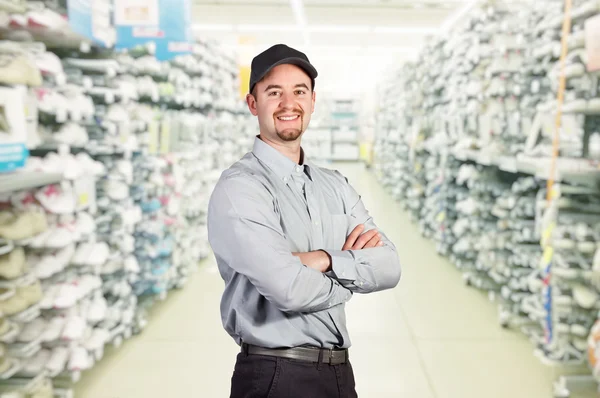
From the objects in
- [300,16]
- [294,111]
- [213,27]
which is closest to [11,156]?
[294,111]

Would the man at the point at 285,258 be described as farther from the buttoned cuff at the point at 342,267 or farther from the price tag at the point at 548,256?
the price tag at the point at 548,256

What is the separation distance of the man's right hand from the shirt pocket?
0.03 metres

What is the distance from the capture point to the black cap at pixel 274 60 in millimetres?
1708

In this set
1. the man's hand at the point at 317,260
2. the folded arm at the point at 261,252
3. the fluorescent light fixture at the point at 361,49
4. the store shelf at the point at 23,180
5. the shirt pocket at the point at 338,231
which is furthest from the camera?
the fluorescent light fixture at the point at 361,49

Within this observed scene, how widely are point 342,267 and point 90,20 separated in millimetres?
2457

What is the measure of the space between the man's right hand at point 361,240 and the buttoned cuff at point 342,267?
0.17 m

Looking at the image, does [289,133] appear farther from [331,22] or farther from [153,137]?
[331,22]

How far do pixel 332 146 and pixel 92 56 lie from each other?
53.5 feet

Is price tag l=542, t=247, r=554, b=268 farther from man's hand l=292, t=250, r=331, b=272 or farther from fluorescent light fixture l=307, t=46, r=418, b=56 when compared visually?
fluorescent light fixture l=307, t=46, r=418, b=56

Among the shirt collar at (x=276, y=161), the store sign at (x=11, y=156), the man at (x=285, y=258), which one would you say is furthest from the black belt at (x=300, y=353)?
the store sign at (x=11, y=156)

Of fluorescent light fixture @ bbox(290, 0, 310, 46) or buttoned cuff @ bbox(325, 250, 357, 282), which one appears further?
fluorescent light fixture @ bbox(290, 0, 310, 46)

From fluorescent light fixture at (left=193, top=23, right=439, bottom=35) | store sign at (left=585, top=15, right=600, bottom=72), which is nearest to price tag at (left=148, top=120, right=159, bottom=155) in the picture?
store sign at (left=585, top=15, right=600, bottom=72)

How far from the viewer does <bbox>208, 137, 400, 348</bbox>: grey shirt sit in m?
1.54

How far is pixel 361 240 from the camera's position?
1.84 meters
